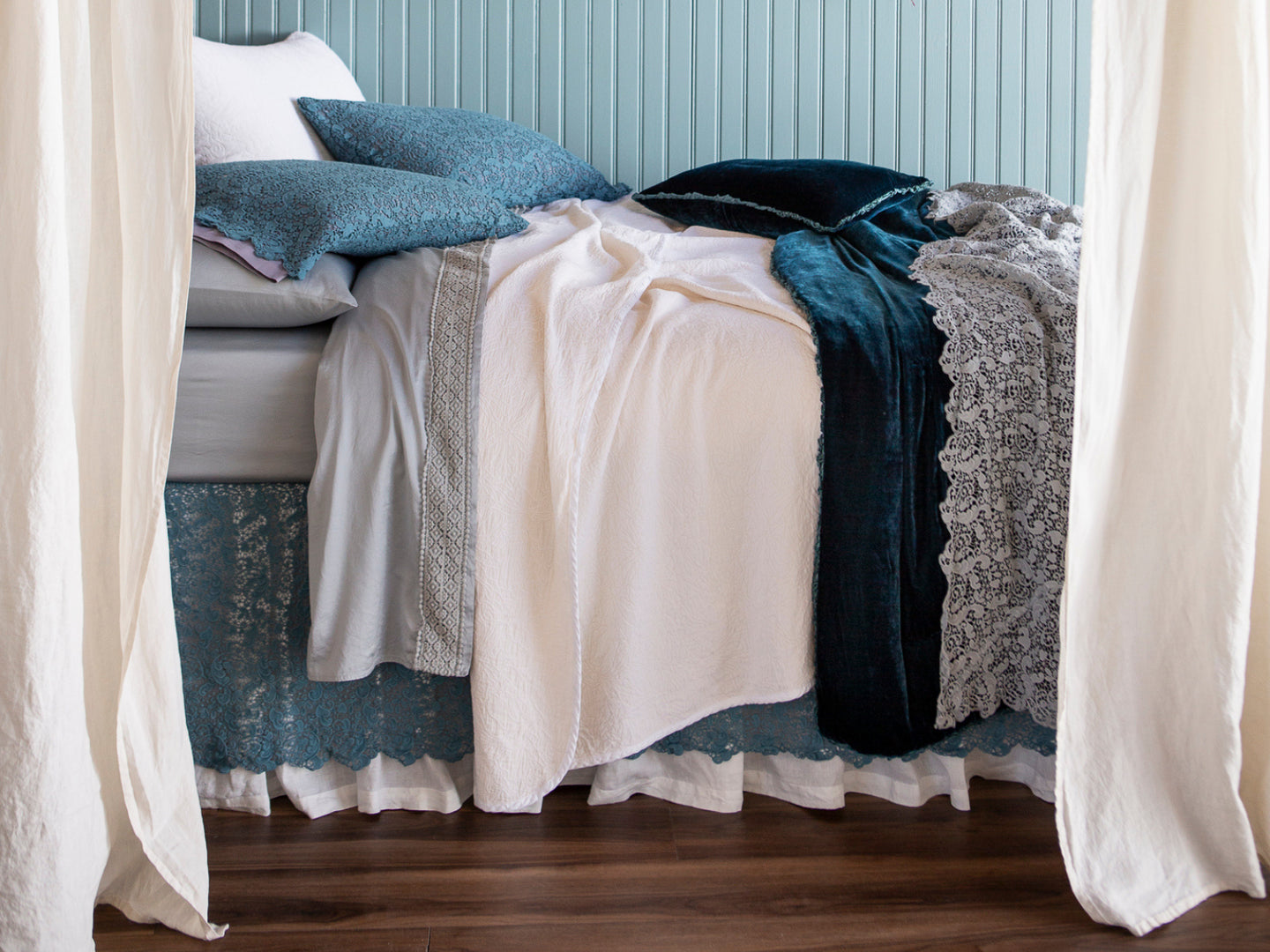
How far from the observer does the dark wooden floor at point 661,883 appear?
110 centimetres

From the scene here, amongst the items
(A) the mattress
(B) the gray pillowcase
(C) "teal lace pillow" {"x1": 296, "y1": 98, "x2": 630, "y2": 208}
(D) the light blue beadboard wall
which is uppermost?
(D) the light blue beadboard wall

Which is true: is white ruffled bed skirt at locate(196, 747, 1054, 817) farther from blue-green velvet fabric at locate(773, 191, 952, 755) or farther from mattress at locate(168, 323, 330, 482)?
mattress at locate(168, 323, 330, 482)

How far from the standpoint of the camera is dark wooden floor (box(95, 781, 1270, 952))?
1.10 meters

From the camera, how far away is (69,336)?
989 mm

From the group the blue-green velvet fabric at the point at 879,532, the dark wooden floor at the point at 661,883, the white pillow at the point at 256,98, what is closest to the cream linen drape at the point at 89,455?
the dark wooden floor at the point at 661,883

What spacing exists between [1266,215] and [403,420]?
1.01 m

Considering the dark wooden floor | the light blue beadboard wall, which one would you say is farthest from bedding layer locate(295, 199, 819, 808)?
the light blue beadboard wall

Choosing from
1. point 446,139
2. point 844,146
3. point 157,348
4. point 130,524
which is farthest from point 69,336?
point 844,146

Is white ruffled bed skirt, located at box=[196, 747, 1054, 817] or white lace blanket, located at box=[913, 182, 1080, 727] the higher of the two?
white lace blanket, located at box=[913, 182, 1080, 727]

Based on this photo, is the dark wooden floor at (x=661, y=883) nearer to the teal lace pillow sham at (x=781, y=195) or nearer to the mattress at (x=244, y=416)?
the mattress at (x=244, y=416)

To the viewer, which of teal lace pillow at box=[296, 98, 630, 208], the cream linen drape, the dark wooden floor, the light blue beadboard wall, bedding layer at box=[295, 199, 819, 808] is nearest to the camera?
the cream linen drape

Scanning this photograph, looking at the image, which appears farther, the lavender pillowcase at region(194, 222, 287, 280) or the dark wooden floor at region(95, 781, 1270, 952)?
the lavender pillowcase at region(194, 222, 287, 280)

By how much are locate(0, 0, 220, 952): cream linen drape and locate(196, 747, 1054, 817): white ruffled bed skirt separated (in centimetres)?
25

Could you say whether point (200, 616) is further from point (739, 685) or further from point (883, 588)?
point (883, 588)
